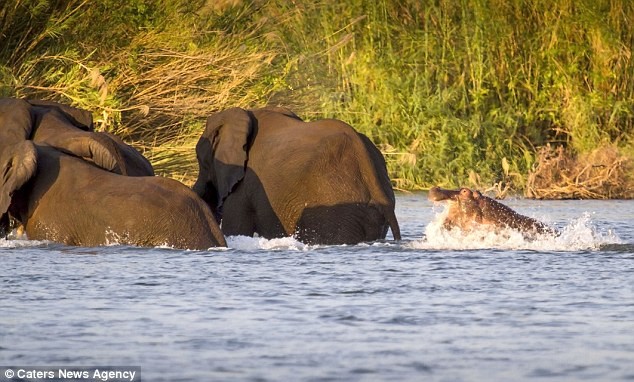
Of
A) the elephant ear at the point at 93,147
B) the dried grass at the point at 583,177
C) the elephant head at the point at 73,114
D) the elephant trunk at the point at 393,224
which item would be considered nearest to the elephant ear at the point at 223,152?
the elephant ear at the point at 93,147

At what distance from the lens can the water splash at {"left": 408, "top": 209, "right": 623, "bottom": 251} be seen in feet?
36.7

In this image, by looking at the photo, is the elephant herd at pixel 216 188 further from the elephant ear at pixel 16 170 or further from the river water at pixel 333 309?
the river water at pixel 333 309

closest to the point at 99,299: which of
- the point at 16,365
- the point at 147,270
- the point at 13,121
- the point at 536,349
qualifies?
the point at 147,270

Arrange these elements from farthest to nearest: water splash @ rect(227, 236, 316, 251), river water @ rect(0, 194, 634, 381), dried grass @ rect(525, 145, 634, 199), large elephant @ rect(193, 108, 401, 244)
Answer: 1. dried grass @ rect(525, 145, 634, 199)
2. large elephant @ rect(193, 108, 401, 244)
3. water splash @ rect(227, 236, 316, 251)
4. river water @ rect(0, 194, 634, 381)

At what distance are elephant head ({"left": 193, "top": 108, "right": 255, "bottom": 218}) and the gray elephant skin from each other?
94 cm

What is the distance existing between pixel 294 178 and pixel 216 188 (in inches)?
51.9

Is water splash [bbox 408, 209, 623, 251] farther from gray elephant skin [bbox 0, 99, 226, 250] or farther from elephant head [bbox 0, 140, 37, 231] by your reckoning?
elephant head [bbox 0, 140, 37, 231]

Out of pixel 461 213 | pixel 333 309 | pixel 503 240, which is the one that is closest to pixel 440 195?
pixel 461 213

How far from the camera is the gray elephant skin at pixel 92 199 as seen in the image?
10.8 metres

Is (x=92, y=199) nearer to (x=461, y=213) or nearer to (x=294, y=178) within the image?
(x=294, y=178)

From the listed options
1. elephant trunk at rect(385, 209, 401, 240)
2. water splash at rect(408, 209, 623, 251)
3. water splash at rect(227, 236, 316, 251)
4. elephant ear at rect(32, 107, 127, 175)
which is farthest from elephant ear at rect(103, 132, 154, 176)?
water splash at rect(408, 209, 623, 251)

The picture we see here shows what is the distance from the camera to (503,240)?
11406mm

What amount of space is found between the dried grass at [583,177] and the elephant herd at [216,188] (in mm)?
6512

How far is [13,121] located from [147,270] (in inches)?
142
